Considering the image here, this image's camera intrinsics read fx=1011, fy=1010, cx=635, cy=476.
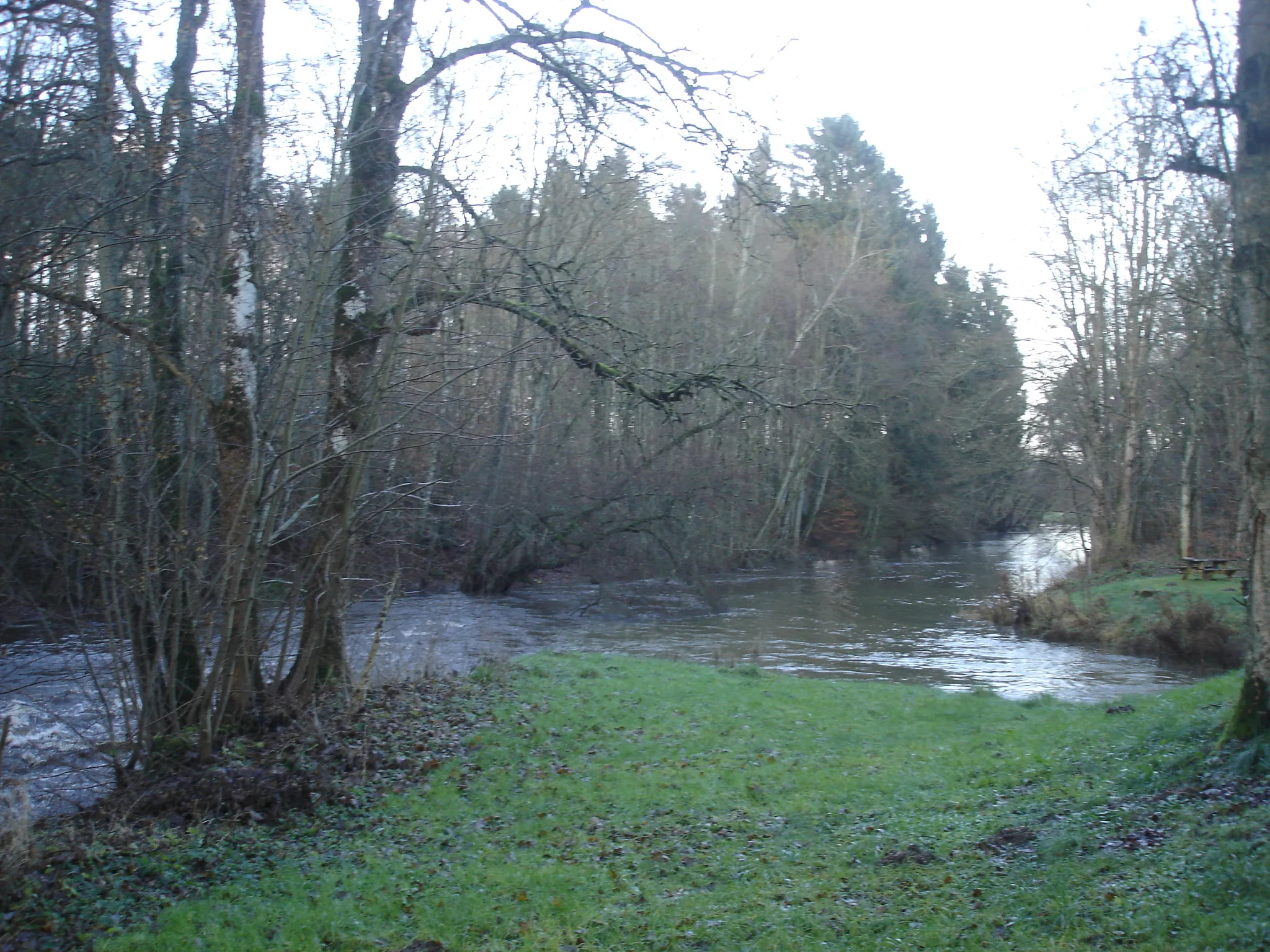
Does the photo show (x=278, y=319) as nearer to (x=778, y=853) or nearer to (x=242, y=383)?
(x=242, y=383)

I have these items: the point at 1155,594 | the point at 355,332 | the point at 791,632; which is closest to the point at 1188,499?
the point at 1155,594

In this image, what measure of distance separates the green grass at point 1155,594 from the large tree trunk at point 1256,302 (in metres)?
16.3

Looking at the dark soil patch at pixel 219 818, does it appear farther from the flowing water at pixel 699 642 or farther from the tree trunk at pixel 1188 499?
the tree trunk at pixel 1188 499

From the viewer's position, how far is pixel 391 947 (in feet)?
19.5

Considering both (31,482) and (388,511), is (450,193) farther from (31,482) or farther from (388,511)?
(31,482)

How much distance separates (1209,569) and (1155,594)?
253cm

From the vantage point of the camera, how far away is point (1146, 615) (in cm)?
2420

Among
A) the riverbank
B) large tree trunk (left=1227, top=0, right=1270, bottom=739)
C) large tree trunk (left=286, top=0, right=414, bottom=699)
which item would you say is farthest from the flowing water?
large tree trunk (left=1227, top=0, right=1270, bottom=739)

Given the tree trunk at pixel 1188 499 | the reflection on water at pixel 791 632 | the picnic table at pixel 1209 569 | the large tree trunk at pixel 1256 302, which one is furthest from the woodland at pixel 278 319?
the tree trunk at pixel 1188 499

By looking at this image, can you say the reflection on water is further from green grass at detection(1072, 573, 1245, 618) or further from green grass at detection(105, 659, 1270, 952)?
green grass at detection(105, 659, 1270, 952)

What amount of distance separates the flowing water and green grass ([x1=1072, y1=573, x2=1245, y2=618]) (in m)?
2.18

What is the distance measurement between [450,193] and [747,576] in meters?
28.9

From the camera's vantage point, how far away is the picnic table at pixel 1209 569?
86.6 feet

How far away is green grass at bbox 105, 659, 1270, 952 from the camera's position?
5.48 m
